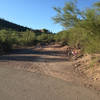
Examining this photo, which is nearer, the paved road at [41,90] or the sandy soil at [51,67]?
the paved road at [41,90]

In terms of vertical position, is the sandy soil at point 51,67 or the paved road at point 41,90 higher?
the sandy soil at point 51,67

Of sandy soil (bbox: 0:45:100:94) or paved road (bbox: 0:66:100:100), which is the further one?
sandy soil (bbox: 0:45:100:94)

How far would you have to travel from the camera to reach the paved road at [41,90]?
454 centimetres

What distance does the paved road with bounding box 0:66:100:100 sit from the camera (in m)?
4.54

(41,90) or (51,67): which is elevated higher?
(51,67)

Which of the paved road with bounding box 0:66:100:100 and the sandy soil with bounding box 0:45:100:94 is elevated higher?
the sandy soil with bounding box 0:45:100:94

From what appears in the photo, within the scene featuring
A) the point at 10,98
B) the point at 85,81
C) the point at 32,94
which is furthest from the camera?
the point at 85,81

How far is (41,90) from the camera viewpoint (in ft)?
16.6

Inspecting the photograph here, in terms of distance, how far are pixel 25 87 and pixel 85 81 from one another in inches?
106

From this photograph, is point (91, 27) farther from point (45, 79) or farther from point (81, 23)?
point (45, 79)

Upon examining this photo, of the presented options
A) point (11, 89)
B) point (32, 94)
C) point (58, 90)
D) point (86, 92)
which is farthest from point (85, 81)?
point (11, 89)

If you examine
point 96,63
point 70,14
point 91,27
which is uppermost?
point 70,14

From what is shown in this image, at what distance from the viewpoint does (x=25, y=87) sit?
5.33 meters

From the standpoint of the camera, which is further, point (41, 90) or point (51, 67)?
point (51, 67)
